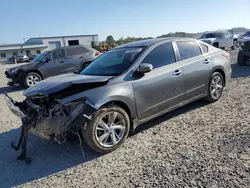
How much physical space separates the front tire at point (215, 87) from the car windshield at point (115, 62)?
2.06 metres

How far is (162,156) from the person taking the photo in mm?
3377

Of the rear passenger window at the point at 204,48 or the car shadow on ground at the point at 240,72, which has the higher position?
the rear passenger window at the point at 204,48

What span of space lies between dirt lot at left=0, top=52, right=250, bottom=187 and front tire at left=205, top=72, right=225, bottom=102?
69 cm

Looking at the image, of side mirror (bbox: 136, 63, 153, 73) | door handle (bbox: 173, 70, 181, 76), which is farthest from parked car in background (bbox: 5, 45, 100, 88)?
side mirror (bbox: 136, 63, 153, 73)

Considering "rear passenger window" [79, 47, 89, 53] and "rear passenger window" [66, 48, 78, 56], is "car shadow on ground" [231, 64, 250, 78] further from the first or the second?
"rear passenger window" [66, 48, 78, 56]

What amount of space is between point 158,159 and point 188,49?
108 inches

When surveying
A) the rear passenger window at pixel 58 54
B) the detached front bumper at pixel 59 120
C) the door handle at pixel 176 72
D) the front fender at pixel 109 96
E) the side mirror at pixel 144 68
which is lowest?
the detached front bumper at pixel 59 120

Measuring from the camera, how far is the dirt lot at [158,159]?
2.86 m

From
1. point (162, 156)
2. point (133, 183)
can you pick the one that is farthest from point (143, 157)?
point (133, 183)

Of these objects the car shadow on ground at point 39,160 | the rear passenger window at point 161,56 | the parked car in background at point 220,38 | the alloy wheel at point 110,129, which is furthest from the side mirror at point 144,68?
the parked car in background at point 220,38

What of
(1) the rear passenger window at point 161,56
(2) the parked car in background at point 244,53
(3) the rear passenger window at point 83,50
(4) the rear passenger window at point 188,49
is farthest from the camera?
(3) the rear passenger window at point 83,50

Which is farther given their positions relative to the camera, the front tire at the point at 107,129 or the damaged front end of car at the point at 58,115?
the front tire at the point at 107,129

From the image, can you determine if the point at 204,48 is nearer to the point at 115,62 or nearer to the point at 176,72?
the point at 176,72

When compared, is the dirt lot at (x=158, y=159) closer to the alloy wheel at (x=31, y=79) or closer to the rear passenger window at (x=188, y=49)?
the rear passenger window at (x=188, y=49)
